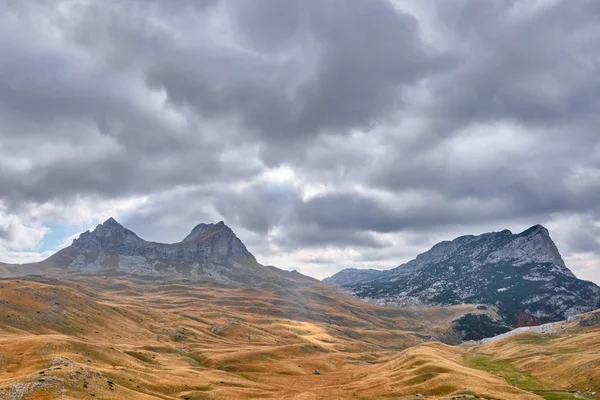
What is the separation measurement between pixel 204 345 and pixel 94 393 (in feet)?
412

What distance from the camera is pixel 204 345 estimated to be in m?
190

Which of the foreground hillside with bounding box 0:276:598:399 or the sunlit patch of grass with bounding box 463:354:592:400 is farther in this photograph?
the sunlit patch of grass with bounding box 463:354:592:400

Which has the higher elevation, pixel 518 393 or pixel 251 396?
pixel 518 393

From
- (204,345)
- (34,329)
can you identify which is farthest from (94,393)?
(204,345)

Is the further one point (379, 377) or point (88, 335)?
point (88, 335)

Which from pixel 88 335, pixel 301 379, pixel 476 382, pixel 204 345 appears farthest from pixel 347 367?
pixel 88 335

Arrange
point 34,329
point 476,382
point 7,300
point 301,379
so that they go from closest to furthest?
point 476,382, point 301,379, point 34,329, point 7,300

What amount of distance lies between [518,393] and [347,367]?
287 ft

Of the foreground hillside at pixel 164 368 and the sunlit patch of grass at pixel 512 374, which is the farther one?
the sunlit patch of grass at pixel 512 374

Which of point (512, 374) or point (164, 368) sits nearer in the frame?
point (164, 368)

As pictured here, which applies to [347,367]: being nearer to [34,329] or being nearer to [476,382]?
[476,382]

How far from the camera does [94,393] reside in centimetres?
6894

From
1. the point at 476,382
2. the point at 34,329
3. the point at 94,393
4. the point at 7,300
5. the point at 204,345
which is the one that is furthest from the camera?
the point at 204,345

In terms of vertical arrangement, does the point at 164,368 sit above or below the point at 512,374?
below
